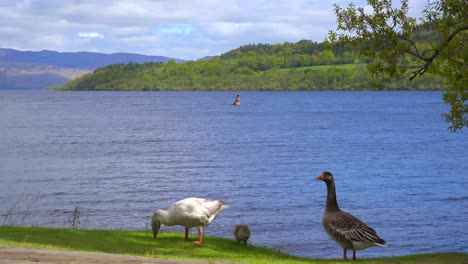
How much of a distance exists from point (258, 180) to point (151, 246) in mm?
29786

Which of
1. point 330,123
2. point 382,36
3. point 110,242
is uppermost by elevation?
point 382,36

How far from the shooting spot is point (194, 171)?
53.0 m

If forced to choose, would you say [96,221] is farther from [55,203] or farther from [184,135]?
[184,135]

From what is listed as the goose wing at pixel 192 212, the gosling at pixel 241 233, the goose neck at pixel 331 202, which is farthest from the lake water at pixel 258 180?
the goose neck at pixel 331 202

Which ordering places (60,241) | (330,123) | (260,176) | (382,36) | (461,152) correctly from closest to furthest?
(60,241)
(382,36)
(260,176)
(461,152)
(330,123)

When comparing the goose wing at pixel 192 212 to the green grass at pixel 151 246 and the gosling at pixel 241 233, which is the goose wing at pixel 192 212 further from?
the gosling at pixel 241 233

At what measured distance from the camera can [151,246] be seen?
59.7ft

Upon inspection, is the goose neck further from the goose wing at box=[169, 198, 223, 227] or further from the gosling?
the goose wing at box=[169, 198, 223, 227]

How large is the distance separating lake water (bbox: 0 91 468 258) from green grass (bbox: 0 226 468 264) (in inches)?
208

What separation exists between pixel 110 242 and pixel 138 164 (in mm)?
39201

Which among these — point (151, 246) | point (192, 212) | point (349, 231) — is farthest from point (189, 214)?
point (349, 231)

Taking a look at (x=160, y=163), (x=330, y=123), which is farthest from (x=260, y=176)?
(x=330, y=123)

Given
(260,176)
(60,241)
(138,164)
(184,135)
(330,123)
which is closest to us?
(60,241)

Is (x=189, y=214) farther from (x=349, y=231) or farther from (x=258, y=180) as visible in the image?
(x=258, y=180)
